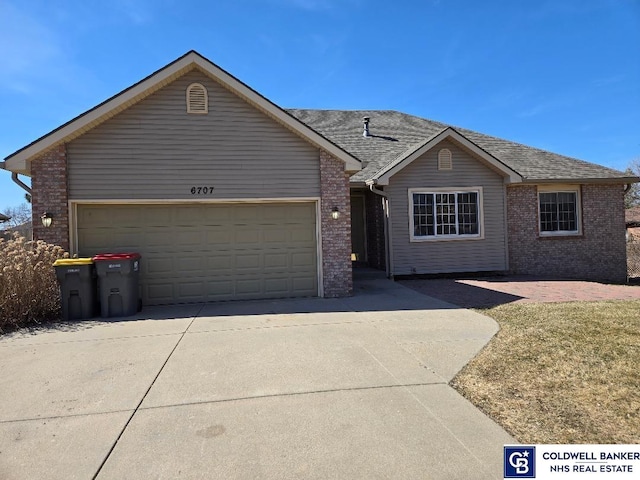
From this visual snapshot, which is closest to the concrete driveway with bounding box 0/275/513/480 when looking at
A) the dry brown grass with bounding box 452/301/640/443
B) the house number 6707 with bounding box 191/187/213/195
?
the dry brown grass with bounding box 452/301/640/443

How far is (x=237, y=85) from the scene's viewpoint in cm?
917

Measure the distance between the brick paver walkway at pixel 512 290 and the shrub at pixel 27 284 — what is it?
27.7 feet

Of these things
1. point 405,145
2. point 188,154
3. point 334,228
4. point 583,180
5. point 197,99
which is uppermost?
point 405,145

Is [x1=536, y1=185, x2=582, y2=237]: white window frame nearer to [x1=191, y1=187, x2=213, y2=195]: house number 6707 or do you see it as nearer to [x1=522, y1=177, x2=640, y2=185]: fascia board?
[x1=522, y1=177, x2=640, y2=185]: fascia board

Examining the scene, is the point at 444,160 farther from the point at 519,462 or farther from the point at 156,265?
the point at 519,462

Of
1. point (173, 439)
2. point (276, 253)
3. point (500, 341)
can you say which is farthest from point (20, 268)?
point (500, 341)

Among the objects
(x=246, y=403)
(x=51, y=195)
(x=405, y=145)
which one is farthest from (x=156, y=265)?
(x=405, y=145)

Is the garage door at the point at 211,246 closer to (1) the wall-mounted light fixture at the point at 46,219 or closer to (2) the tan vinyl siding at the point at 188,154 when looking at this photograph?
(2) the tan vinyl siding at the point at 188,154

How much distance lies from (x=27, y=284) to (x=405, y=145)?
1253 centimetres

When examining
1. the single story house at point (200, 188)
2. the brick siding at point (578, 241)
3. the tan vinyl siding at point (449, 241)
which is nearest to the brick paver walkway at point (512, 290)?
the tan vinyl siding at point (449, 241)

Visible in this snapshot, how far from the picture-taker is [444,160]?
508 inches

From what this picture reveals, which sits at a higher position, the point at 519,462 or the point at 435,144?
the point at 435,144

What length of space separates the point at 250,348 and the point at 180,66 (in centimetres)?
658

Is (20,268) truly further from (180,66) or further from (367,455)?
(367,455)
